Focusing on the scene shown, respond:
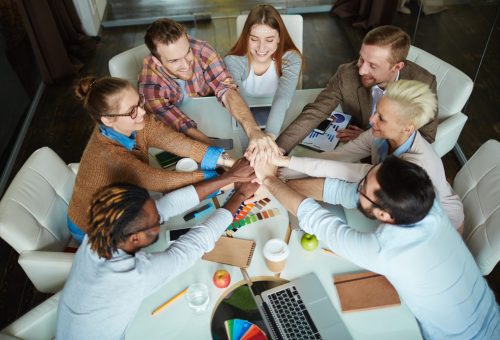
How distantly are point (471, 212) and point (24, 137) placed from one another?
3439 millimetres

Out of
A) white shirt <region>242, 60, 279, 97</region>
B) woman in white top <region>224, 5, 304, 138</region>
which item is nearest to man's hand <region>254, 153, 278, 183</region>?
woman in white top <region>224, 5, 304, 138</region>

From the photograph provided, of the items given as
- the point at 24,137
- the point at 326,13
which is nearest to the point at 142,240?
the point at 24,137

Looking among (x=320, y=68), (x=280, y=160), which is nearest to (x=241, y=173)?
(x=280, y=160)

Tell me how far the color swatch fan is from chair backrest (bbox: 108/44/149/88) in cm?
163

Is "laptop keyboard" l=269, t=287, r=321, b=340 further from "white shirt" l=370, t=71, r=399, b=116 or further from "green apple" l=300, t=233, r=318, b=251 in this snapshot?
"white shirt" l=370, t=71, r=399, b=116

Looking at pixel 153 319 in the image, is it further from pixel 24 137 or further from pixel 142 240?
pixel 24 137

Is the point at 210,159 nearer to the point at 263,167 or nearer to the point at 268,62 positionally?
the point at 263,167

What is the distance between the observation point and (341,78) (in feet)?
7.43

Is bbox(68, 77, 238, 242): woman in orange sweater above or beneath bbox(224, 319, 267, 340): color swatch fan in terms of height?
above

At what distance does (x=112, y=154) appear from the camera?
69.6 inches

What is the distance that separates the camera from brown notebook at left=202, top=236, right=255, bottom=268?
63.9 inches

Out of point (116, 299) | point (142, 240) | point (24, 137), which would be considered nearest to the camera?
point (116, 299)

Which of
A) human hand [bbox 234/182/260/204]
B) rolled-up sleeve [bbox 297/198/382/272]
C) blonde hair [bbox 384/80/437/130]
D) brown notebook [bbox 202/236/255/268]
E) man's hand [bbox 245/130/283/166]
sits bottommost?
brown notebook [bbox 202/236/255/268]

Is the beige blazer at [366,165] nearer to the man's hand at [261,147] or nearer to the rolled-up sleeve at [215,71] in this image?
the man's hand at [261,147]
